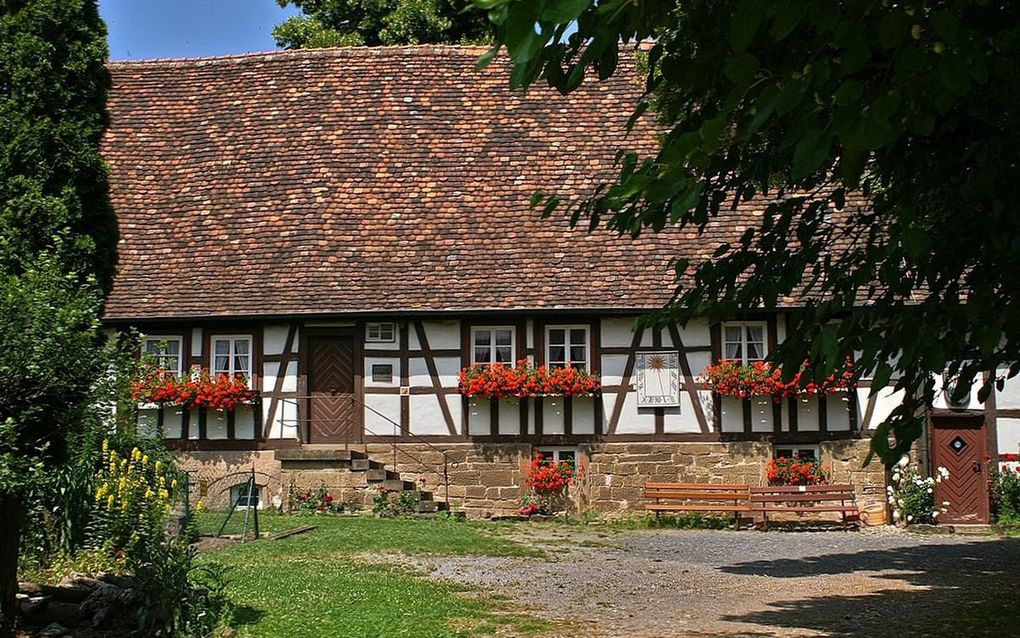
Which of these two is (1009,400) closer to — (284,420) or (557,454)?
(557,454)

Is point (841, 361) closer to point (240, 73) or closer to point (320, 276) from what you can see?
point (320, 276)

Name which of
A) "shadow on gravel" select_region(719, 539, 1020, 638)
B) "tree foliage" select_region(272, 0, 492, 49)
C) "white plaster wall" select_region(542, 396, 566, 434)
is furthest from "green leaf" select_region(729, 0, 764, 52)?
"tree foliage" select_region(272, 0, 492, 49)

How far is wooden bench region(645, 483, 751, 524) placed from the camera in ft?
58.2

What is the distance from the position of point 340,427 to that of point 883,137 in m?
16.5

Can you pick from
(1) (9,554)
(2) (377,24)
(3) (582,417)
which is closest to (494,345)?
(3) (582,417)

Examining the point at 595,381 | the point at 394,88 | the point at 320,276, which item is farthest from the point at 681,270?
the point at 394,88

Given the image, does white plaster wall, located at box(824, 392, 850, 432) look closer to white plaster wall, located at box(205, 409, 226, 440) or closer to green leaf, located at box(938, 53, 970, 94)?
white plaster wall, located at box(205, 409, 226, 440)

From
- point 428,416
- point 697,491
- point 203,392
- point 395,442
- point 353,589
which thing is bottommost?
point 353,589

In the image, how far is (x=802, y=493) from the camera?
17.5 metres

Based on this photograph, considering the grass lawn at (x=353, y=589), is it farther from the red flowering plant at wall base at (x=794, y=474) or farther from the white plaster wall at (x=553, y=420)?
the red flowering plant at wall base at (x=794, y=474)

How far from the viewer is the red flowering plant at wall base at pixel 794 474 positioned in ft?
59.6

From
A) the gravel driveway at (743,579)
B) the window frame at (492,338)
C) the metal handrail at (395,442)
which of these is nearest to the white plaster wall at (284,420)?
the metal handrail at (395,442)

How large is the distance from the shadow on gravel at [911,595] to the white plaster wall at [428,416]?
6.53 m

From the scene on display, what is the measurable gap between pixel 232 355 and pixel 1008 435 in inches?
514
